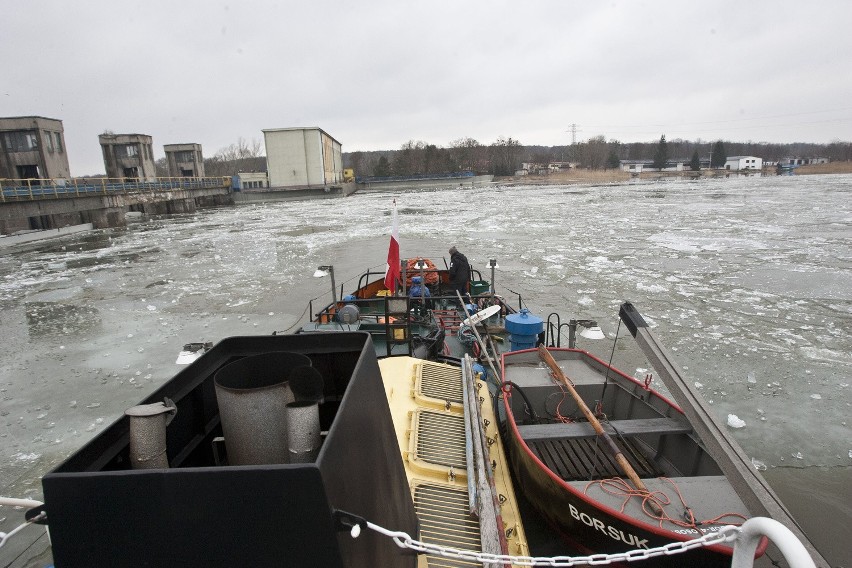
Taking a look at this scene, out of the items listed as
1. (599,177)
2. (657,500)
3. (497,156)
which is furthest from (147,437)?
(497,156)

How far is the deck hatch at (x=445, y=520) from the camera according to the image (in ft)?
12.2

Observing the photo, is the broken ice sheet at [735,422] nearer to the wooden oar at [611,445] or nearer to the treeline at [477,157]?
the wooden oar at [611,445]

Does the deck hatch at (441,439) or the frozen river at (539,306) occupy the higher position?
the deck hatch at (441,439)

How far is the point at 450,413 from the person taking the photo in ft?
18.2

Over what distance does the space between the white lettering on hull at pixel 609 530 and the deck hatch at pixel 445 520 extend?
1.36 metres

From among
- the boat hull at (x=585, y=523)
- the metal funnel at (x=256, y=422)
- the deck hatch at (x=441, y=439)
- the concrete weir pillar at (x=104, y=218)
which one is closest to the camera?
the metal funnel at (x=256, y=422)

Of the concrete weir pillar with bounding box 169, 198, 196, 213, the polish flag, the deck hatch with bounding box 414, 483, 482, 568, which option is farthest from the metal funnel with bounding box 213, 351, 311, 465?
the concrete weir pillar with bounding box 169, 198, 196, 213

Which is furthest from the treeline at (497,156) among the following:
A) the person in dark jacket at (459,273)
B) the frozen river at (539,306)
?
the person in dark jacket at (459,273)

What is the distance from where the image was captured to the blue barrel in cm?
820

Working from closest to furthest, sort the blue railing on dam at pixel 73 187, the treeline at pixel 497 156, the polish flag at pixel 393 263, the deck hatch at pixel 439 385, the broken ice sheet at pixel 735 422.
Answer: the deck hatch at pixel 439 385, the broken ice sheet at pixel 735 422, the polish flag at pixel 393 263, the blue railing on dam at pixel 73 187, the treeline at pixel 497 156

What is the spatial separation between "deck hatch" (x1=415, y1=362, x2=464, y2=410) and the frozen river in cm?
204

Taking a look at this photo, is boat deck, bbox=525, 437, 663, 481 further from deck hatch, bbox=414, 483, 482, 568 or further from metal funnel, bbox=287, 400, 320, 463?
metal funnel, bbox=287, 400, 320, 463

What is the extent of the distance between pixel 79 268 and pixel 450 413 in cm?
2688

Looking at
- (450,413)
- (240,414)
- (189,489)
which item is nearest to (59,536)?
(189,489)
